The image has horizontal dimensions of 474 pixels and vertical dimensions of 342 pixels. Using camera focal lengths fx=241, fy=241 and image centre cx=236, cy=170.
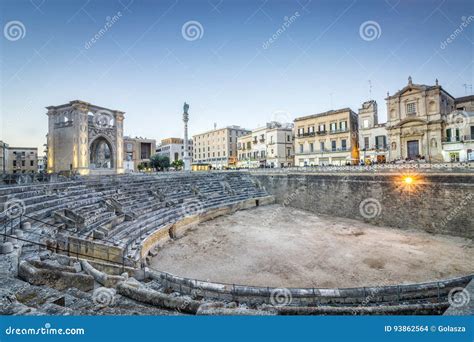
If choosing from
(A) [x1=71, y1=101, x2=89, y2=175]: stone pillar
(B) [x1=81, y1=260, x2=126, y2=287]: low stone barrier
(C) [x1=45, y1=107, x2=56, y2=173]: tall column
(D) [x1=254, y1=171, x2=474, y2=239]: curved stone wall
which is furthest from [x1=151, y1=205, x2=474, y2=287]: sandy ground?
(C) [x1=45, y1=107, x2=56, y2=173]: tall column

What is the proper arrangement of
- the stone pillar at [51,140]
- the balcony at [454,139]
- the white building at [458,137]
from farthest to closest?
the stone pillar at [51,140] → the balcony at [454,139] → the white building at [458,137]

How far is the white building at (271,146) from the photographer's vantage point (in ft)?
151

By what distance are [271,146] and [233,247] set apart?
3623 cm

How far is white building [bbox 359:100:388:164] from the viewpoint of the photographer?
33812 mm

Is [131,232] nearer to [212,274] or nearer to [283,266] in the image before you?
[212,274]

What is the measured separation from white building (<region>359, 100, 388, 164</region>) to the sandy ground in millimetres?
20666

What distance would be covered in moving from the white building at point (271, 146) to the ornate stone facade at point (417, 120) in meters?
17.9

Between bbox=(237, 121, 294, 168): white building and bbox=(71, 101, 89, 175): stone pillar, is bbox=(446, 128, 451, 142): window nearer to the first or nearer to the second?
bbox=(237, 121, 294, 168): white building

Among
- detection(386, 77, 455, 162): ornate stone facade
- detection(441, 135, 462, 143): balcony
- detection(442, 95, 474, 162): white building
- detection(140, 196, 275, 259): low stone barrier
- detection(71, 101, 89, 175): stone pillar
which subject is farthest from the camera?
detection(71, 101, 89, 175): stone pillar

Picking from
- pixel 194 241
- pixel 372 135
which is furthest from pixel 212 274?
pixel 372 135

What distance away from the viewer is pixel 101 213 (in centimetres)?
1205

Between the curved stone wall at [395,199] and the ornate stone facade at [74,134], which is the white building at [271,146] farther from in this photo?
the ornate stone facade at [74,134]

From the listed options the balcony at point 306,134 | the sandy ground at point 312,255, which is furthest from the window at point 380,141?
the sandy ground at point 312,255

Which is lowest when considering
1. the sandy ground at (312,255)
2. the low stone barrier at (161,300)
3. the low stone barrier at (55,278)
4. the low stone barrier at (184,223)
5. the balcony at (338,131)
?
the sandy ground at (312,255)
